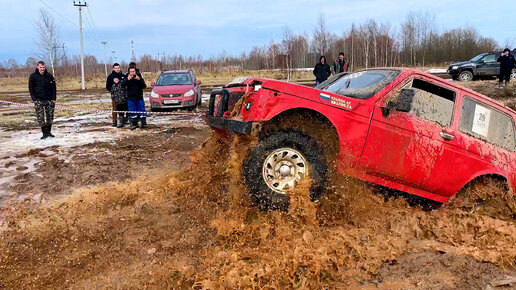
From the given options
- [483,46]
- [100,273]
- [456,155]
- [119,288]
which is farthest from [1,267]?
[483,46]

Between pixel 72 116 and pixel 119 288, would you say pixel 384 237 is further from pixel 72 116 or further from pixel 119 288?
pixel 72 116

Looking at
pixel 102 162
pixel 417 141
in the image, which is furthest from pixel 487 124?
pixel 102 162

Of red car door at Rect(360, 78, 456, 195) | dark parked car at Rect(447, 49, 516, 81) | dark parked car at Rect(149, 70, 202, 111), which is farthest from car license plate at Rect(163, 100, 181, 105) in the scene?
dark parked car at Rect(447, 49, 516, 81)

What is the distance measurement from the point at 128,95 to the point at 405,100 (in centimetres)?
→ 889

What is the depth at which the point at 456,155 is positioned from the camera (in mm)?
4926

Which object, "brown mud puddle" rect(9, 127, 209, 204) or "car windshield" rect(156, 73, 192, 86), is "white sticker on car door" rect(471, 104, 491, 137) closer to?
"brown mud puddle" rect(9, 127, 209, 204)

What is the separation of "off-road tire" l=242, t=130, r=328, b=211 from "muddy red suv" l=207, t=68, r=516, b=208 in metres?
0.01

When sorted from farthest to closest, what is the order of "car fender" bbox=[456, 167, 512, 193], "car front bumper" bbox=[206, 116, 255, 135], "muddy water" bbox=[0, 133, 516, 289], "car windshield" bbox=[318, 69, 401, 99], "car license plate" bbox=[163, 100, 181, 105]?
"car license plate" bbox=[163, 100, 181, 105] → "car fender" bbox=[456, 167, 512, 193] → "car windshield" bbox=[318, 69, 401, 99] → "car front bumper" bbox=[206, 116, 255, 135] → "muddy water" bbox=[0, 133, 516, 289]

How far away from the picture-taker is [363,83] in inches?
200

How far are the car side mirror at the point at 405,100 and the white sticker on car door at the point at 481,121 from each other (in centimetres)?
121

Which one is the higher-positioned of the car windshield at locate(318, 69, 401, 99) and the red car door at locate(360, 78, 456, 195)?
the car windshield at locate(318, 69, 401, 99)

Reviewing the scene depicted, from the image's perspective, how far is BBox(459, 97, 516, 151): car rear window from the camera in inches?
201

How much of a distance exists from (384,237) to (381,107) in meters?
1.46

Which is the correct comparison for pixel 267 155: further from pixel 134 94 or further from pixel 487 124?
pixel 134 94
